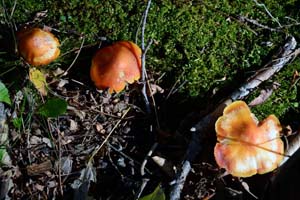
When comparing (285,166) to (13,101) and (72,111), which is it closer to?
(72,111)

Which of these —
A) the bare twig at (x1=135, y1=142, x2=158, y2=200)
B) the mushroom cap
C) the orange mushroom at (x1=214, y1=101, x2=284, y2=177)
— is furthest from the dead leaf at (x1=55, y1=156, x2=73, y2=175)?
the orange mushroom at (x1=214, y1=101, x2=284, y2=177)

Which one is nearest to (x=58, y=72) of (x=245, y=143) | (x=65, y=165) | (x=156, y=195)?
(x=65, y=165)

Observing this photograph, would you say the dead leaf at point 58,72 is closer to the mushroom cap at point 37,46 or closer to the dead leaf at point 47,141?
the mushroom cap at point 37,46

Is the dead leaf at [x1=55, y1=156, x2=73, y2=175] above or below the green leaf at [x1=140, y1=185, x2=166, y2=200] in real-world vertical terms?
below

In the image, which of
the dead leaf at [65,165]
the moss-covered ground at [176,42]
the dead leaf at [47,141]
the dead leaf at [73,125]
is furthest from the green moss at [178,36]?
the dead leaf at [65,165]

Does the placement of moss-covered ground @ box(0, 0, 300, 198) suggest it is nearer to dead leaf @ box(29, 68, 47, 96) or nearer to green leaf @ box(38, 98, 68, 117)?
dead leaf @ box(29, 68, 47, 96)

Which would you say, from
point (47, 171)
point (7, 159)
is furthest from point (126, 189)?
point (7, 159)
